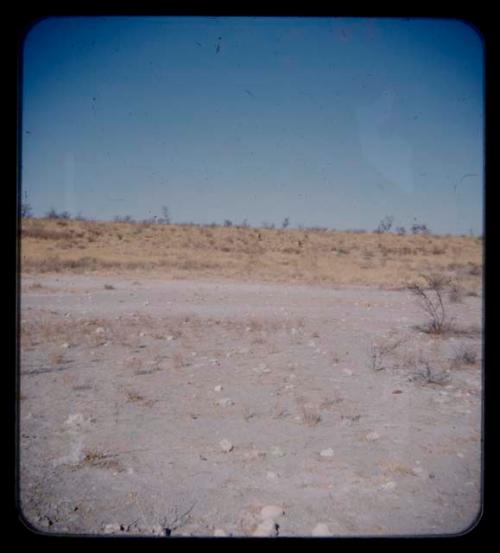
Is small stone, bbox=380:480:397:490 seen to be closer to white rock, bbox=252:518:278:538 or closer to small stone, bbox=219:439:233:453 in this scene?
white rock, bbox=252:518:278:538

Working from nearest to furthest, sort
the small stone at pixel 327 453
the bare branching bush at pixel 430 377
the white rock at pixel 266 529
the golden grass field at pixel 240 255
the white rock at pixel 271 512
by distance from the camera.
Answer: the white rock at pixel 266 529, the white rock at pixel 271 512, the small stone at pixel 327 453, the bare branching bush at pixel 430 377, the golden grass field at pixel 240 255

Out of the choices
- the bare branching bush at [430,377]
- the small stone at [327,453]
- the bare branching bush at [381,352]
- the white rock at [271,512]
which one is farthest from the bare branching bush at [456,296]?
the white rock at [271,512]

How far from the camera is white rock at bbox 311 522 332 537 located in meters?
2.42

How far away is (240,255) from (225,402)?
55.8ft

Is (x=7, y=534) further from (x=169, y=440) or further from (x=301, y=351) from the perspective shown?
(x=301, y=351)

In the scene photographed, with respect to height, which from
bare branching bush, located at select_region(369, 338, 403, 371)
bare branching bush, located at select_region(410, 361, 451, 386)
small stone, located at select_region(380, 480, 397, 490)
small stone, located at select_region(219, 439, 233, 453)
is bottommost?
small stone, located at select_region(380, 480, 397, 490)

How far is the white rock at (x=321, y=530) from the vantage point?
2420 millimetres

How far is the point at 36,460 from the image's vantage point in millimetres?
3102

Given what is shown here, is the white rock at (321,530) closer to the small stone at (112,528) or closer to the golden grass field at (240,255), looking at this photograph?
the small stone at (112,528)

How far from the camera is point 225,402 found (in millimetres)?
4156

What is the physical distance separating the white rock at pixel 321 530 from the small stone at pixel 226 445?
943 mm

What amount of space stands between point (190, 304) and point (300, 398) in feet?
17.4

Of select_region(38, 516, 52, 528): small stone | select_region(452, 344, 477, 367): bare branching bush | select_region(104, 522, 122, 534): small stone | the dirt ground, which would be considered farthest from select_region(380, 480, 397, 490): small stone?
select_region(452, 344, 477, 367): bare branching bush
